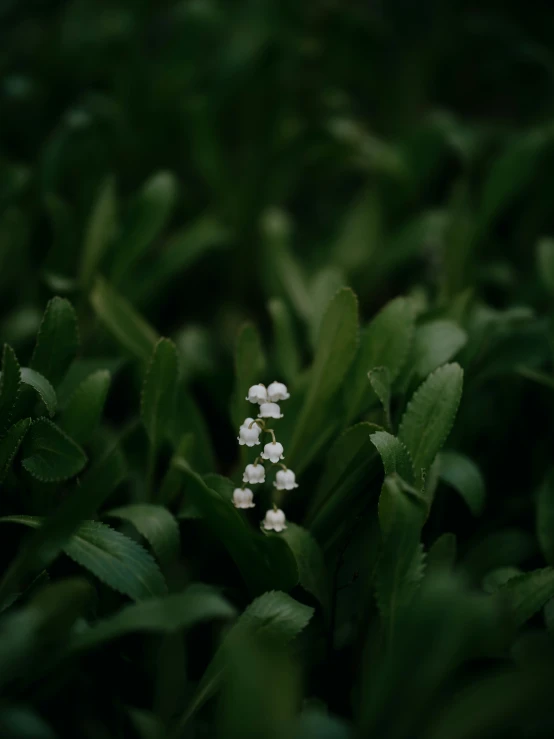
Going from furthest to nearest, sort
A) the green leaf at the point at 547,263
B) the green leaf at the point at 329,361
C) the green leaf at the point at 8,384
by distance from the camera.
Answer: the green leaf at the point at 547,263
the green leaf at the point at 329,361
the green leaf at the point at 8,384

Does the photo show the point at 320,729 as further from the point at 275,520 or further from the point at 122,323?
the point at 122,323

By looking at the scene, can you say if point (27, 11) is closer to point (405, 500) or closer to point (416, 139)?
point (416, 139)

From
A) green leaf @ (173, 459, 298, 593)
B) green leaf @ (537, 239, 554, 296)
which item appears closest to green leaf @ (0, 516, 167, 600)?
green leaf @ (173, 459, 298, 593)

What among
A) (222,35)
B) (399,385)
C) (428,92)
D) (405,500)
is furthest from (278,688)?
(428,92)

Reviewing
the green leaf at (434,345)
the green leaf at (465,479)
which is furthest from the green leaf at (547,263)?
the green leaf at (465,479)

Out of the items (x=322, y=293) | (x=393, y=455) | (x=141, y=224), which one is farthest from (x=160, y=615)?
(x=141, y=224)

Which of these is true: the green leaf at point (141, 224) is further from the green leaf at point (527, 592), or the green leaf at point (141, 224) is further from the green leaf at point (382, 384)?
the green leaf at point (527, 592)
